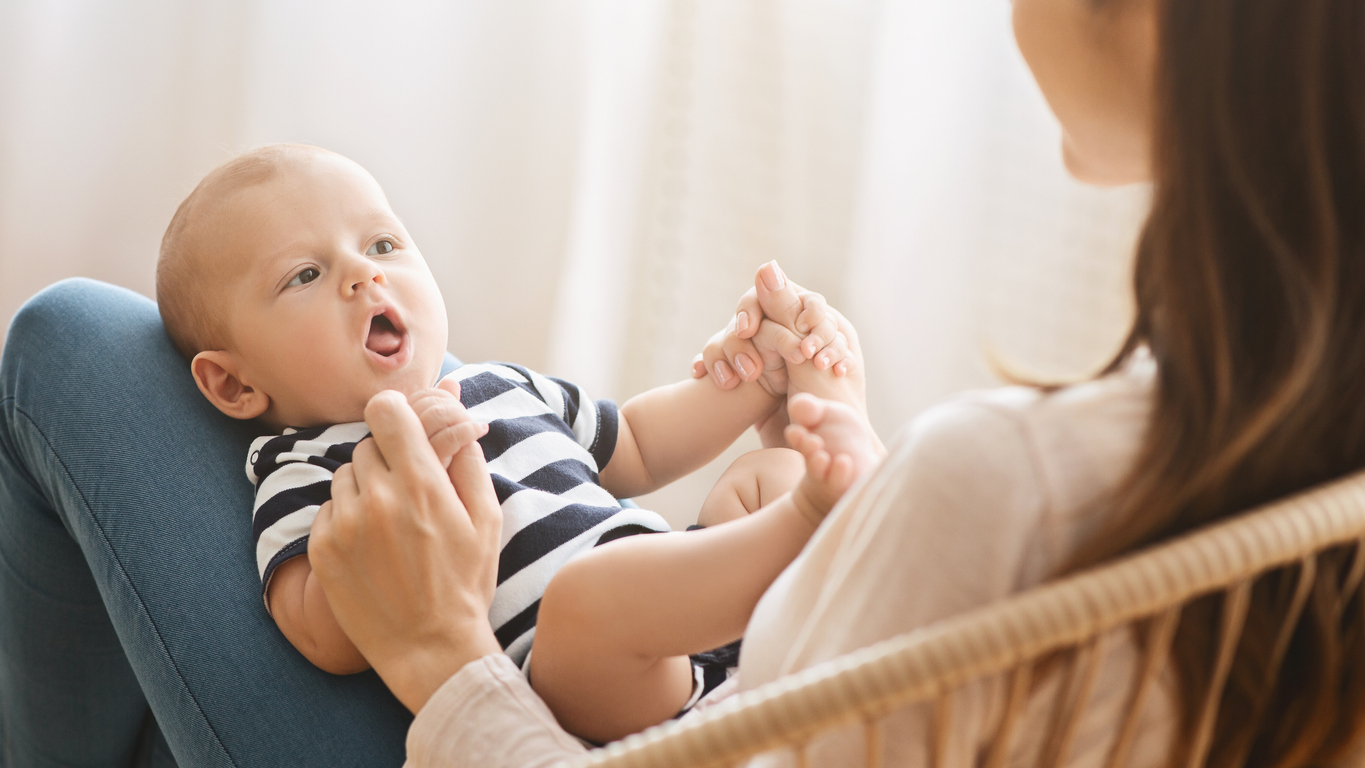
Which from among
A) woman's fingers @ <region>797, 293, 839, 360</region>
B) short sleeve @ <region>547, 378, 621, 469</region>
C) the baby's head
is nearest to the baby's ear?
the baby's head

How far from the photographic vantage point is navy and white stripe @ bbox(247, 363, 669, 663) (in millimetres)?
838

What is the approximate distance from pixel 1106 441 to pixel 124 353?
0.89 metres

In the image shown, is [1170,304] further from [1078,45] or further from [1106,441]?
[1078,45]

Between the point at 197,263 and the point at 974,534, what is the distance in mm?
823

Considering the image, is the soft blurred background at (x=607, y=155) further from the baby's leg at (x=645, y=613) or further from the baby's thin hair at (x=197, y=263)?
the baby's leg at (x=645, y=613)

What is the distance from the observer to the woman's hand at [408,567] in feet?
2.35

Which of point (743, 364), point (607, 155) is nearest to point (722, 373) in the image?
point (743, 364)

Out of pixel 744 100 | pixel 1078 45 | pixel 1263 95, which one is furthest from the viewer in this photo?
pixel 744 100

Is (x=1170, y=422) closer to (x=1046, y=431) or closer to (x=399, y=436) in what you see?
(x=1046, y=431)

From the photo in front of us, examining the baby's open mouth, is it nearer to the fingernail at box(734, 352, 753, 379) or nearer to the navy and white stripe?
the navy and white stripe

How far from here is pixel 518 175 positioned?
1.77 meters

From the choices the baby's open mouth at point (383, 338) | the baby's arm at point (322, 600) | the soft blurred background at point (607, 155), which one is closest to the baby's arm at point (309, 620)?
the baby's arm at point (322, 600)

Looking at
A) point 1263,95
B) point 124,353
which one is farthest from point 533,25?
point 1263,95

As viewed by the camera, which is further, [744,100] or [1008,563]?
[744,100]
